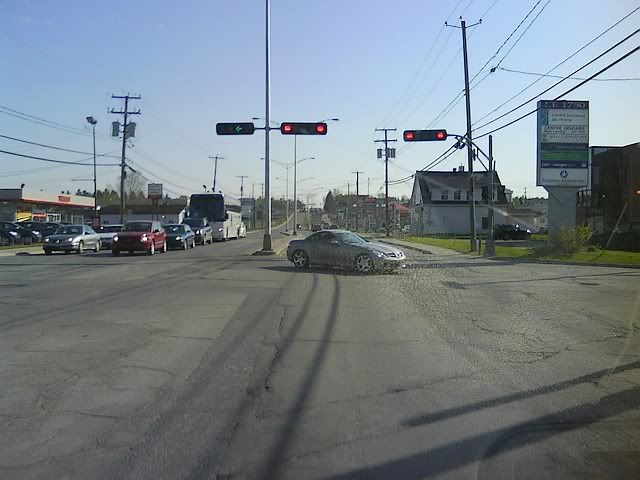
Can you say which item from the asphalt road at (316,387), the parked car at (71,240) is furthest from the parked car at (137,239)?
the asphalt road at (316,387)

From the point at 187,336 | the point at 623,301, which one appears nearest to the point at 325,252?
the point at 623,301

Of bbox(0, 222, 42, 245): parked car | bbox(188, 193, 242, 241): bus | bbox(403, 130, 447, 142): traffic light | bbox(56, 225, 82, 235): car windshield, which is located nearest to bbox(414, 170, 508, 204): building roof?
bbox(188, 193, 242, 241): bus

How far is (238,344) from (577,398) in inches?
178

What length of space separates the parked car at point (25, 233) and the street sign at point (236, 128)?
2139 cm

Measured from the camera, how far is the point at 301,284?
54.3 ft

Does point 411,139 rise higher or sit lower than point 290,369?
higher

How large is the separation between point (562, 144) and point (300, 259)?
19164 mm

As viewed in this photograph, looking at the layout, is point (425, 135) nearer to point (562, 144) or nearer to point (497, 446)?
point (562, 144)

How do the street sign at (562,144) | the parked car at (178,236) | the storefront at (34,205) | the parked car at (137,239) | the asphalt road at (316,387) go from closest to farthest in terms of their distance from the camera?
the asphalt road at (316,387) < the parked car at (137,239) < the street sign at (562,144) < the parked car at (178,236) < the storefront at (34,205)

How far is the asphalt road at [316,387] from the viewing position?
4.63 metres

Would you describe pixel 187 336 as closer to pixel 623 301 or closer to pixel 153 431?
pixel 153 431

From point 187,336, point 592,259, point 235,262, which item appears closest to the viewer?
point 187,336

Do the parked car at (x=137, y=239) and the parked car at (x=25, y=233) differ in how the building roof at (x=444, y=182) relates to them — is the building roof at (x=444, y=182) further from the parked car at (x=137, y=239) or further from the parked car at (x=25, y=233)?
the parked car at (x=137, y=239)

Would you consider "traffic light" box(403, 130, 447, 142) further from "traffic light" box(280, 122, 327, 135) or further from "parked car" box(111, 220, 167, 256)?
"parked car" box(111, 220, 167, 256)
